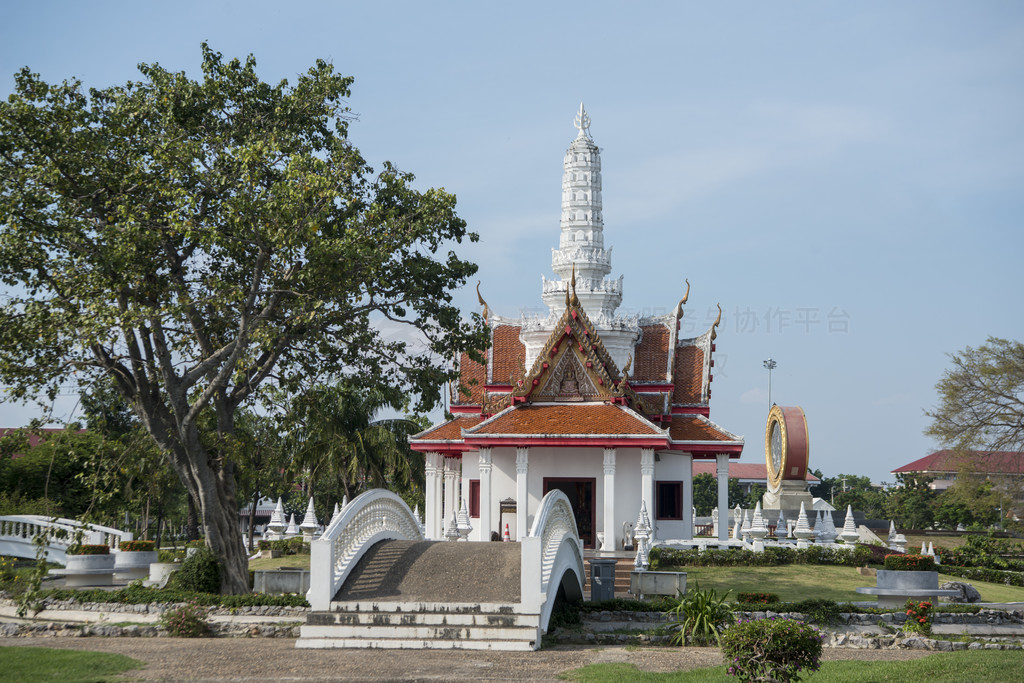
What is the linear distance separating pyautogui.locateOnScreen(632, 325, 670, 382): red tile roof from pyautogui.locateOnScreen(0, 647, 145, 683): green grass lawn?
77.1ft

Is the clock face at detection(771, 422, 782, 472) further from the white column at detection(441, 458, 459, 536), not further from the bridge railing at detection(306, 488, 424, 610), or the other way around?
the bridge railing at detection(306, 488, 424, 610)

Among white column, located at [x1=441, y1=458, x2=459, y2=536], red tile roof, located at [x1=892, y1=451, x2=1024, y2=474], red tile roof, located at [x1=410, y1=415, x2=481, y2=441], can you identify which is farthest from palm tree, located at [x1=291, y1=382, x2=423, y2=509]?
red tile roof, located at [x1=892, y1=451, x2=1024, y2=474]

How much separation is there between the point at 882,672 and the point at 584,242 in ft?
90.5

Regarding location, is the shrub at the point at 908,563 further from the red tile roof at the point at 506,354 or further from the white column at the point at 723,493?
the red tile roof at the point at 506,354

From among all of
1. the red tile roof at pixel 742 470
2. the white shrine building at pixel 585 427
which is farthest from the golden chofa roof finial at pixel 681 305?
the red tile roof at pixel 742 470

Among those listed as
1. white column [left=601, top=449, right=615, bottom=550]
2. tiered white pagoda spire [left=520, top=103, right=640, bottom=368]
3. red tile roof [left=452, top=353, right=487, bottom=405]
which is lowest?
white column [left=601, top=449, right=615, bottom=550]

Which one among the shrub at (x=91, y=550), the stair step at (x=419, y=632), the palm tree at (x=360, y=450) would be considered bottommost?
the stair step at (x=419, y=632)

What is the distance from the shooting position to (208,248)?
19281 millimetres

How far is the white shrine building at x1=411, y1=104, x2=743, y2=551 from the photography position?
2962cm

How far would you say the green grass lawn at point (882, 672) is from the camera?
1212cm

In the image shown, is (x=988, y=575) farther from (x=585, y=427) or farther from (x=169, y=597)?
(x=169, y=597)

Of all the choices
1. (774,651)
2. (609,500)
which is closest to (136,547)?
(609,500)

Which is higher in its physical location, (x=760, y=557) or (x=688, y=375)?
(x=688, y=375)

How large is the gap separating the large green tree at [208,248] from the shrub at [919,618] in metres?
9.82
